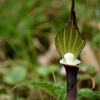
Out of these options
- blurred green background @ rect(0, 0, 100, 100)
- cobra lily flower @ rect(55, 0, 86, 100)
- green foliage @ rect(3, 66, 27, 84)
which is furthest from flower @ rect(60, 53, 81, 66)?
green foliage @ rect(3, 66, 27, 84)

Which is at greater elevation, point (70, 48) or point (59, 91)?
Result: point (70, 48)

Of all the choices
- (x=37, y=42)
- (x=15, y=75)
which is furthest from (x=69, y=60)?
(x=37, y=42)

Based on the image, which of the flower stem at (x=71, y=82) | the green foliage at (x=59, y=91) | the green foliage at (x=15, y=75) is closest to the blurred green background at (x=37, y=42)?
the green foliage at (x=15, y=75)

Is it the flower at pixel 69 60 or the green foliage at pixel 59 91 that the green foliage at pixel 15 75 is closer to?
the green foliage at pixel 59 91

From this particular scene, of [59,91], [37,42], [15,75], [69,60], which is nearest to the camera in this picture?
[69,60]

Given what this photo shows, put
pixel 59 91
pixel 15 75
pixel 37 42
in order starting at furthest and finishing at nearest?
pixel 37 42, pixel 15 75, pixel 59 91

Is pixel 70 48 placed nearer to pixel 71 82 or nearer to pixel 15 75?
pixel 71 82

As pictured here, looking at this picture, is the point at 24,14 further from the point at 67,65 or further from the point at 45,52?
the point at 67,65
